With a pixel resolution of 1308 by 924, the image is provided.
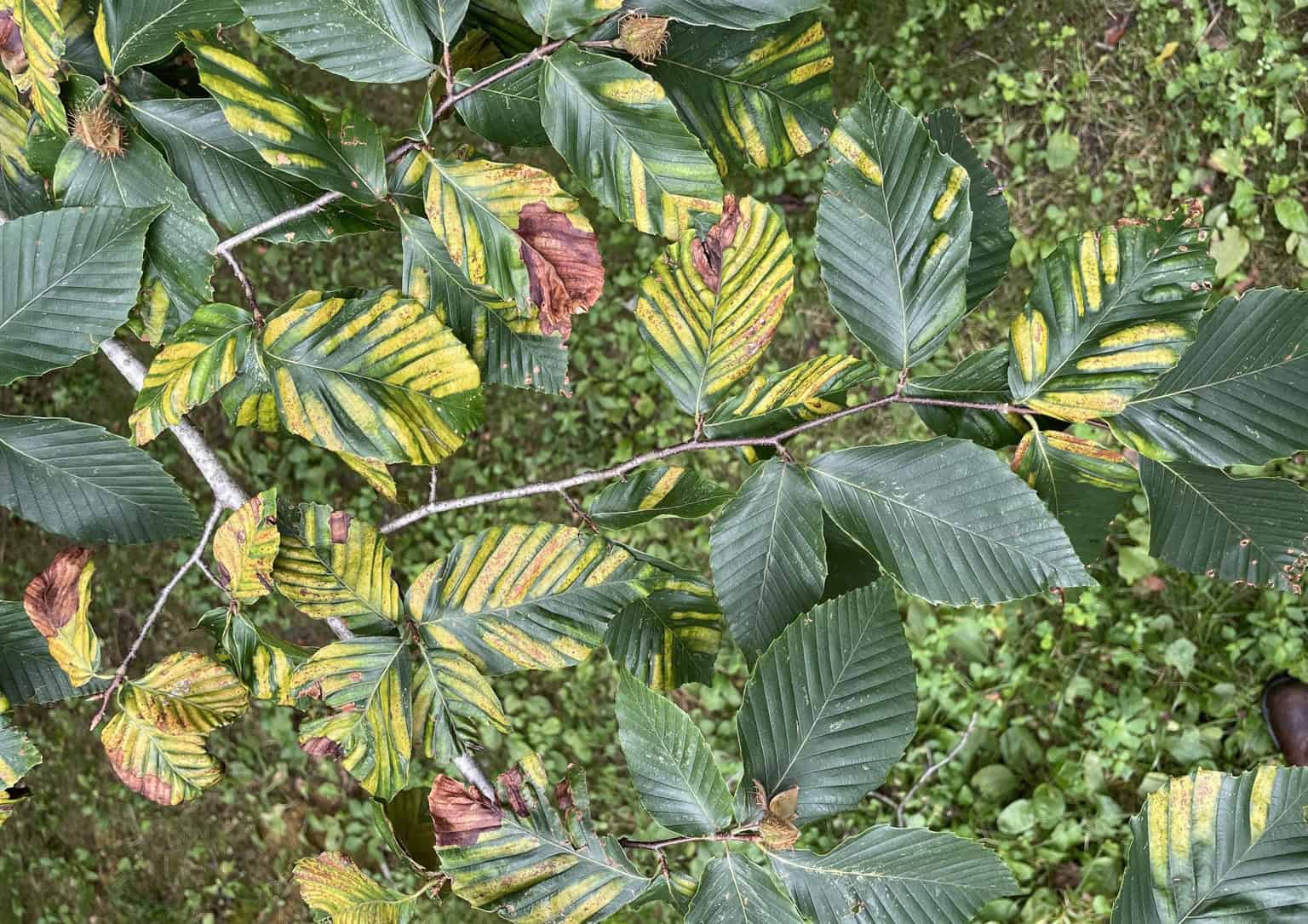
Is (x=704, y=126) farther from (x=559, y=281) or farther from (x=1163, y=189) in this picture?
(x=1163, y=189)

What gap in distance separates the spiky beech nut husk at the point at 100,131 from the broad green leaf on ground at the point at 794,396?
739mm

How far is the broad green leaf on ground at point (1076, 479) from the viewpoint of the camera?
0.91m

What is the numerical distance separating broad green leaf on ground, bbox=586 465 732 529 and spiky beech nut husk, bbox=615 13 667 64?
452 millimetres

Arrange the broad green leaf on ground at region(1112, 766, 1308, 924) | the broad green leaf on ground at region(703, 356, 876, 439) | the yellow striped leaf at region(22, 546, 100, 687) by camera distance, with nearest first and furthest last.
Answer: the broad green leaf on ground at region(1112, 766, 1308, 924) < the broad green leaf on ground at region(703, 356, 876, 439) < the yellow striped leaf at region(22, 546, 100, 687)

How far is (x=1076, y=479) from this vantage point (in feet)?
3.00

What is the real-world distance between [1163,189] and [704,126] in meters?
1.60

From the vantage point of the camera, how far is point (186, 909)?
2486mm

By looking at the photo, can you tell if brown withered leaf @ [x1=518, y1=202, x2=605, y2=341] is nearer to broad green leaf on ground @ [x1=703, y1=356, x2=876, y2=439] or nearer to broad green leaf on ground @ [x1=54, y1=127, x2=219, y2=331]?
broad green leaf on ground @ [x1=703, y1=356, x2=876, y2=439]

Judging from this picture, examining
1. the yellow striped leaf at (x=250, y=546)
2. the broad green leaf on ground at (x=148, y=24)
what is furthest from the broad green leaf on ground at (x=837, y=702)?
the broad green leaf on ground at (x=148, y=24)

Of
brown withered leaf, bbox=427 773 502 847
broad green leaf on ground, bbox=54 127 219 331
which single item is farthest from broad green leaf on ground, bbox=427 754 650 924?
broad green leaf on ground, bbox=54 127 219 331

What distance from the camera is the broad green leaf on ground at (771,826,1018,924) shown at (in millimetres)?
884

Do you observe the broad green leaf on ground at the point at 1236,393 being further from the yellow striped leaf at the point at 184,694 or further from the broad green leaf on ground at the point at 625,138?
the yellow striped leaf at the point at 184,694

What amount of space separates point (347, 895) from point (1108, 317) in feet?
3.45

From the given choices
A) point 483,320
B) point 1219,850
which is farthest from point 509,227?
point 1219,850
